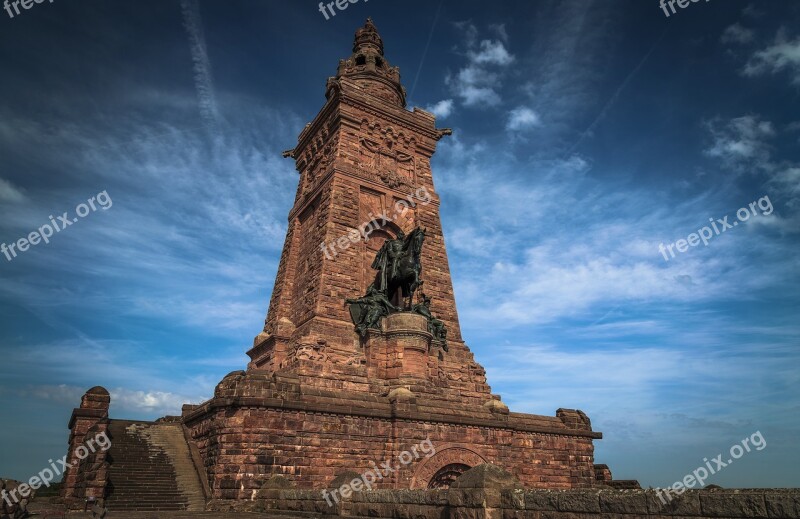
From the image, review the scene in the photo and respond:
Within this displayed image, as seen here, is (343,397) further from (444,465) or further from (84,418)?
(84,418)

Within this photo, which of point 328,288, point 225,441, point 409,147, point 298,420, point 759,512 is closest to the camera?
point 759,512

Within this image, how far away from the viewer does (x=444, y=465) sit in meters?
15.6

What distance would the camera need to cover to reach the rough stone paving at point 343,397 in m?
13.5

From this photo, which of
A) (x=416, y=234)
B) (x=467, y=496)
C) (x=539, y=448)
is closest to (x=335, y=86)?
(x=416, y=234)

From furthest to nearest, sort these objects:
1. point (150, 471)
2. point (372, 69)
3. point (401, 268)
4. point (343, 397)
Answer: point (372, 69), point (401, 268), point (343, 397), point (150, 471)

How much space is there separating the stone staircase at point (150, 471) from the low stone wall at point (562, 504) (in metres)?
5.59

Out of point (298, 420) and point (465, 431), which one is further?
point (465, 431)

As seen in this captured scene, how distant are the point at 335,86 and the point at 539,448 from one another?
19.7 meters

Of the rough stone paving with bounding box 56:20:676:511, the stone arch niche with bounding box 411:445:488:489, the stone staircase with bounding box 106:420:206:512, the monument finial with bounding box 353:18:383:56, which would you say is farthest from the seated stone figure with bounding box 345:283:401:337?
the monument finial with bounding box 353:18:383:56

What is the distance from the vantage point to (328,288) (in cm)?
1981

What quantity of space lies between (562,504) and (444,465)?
10.4 meters

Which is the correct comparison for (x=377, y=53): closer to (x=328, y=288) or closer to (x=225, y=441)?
(x=328, y=288)

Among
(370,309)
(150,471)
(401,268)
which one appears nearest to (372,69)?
(401,268)

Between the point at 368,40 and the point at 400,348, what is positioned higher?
the point at 368,40
